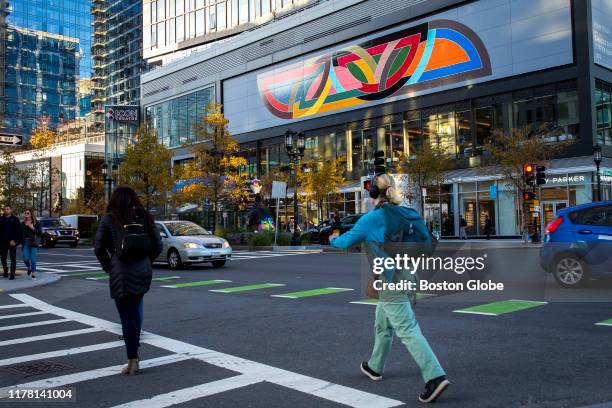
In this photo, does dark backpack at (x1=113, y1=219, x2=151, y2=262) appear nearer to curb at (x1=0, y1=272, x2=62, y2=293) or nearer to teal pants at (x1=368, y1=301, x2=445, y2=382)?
teal pants at (x1=368, y1=301, x2=445, y2=382)

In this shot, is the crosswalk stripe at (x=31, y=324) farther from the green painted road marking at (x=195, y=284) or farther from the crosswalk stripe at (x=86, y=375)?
the green painted road marking at (x=195, y=284)

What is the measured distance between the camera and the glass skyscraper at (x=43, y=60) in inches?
4742

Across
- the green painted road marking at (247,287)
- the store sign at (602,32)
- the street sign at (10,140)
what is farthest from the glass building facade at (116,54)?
the green painted road marking at (247,287)

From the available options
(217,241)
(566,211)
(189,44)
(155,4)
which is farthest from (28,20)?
(566,211)

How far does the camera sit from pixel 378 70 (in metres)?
45.5

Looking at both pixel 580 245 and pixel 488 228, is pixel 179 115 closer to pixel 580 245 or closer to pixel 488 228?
pixel 488 228

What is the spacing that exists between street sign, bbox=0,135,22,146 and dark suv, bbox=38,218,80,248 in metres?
26.8

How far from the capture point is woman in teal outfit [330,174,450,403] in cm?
467

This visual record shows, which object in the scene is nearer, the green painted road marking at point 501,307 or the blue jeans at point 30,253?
the green painted road marking at point 501,307

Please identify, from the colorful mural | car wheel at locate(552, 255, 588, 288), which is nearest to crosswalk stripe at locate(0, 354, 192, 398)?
car wheel at locate(552, 255, 588, 288)

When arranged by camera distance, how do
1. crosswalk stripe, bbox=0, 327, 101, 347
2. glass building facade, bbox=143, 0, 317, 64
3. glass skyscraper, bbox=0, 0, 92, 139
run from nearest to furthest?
crosswalk stripe, bbox=0, 327, 101, 347 → glass building facade, bbox=143, 0, 317, 64 → glass skyscraper, bbox=0, 0, 92, 139

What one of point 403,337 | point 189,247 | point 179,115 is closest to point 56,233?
point 189,247

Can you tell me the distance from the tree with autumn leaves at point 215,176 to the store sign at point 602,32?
23.5 meters

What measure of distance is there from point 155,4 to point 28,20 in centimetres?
6178
